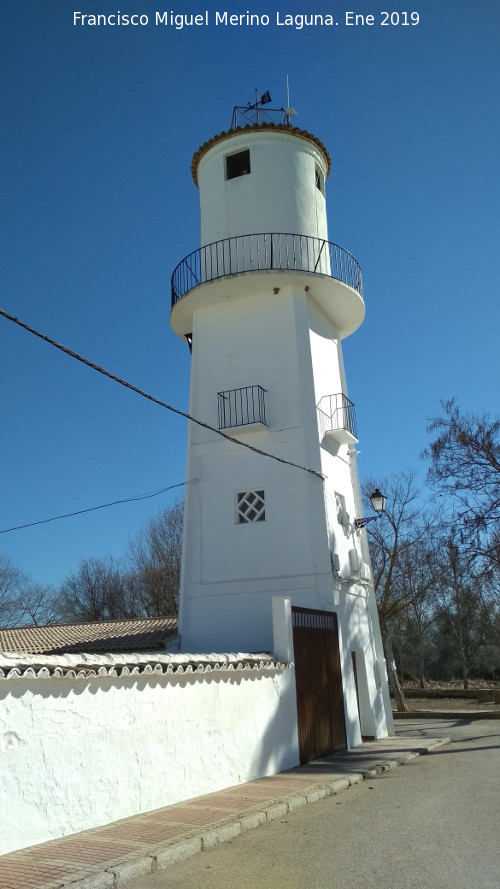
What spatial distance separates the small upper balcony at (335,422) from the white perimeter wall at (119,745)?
6590 millimetres

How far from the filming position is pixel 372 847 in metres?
6.77

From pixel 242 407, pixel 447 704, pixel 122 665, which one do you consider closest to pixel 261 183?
pixel 242 407

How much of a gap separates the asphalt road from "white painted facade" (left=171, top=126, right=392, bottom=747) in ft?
19.7

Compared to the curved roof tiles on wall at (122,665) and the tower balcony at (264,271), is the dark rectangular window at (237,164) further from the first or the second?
the curved roof tiles on wall at (122,665)

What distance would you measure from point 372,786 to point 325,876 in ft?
16.8

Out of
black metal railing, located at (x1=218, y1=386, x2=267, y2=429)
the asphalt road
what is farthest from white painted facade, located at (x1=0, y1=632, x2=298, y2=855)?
black metal railing, located at (x1=218, y1=386, x2=267, y2=429)

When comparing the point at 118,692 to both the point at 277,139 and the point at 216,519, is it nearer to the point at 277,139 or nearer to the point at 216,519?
the point at 216,519

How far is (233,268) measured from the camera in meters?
17.8

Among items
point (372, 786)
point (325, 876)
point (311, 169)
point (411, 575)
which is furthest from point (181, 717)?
point (411, 575)

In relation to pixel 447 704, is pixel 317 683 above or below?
below

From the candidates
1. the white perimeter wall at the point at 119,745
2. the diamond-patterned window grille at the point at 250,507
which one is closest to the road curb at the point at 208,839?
the white perimeter wall at the point at 119,745

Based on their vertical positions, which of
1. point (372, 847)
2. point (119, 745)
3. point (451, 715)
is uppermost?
point (451, 715)

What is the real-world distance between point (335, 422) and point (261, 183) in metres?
6.17

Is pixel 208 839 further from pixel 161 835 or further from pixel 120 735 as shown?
pixel 120 735
